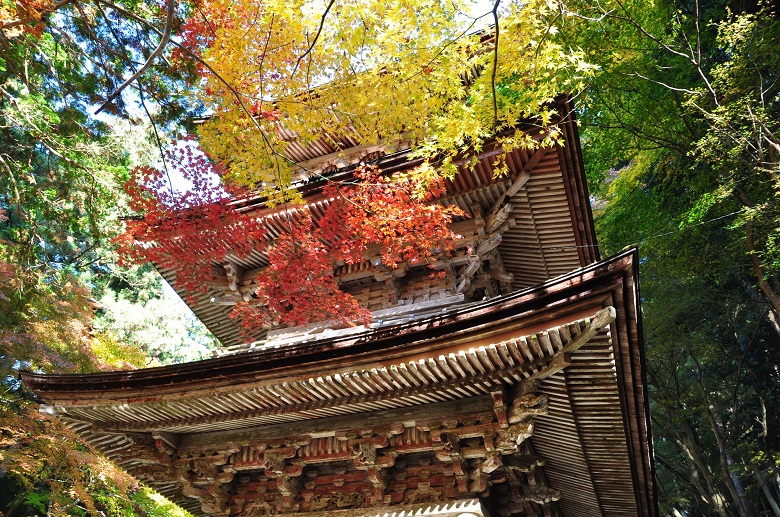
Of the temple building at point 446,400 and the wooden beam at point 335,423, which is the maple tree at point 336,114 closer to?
the temple building at point 446,400

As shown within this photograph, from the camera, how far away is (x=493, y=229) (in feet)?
26.3

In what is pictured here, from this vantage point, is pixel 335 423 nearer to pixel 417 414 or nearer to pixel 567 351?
pixel 417 414

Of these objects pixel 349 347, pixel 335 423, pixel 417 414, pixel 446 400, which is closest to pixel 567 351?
pixel 446 400

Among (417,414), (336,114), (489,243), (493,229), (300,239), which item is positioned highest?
(336,114)

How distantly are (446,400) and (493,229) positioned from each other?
120 inches

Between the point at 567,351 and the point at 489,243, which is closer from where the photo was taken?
the point at 567,351

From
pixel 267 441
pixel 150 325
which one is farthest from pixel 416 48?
pixel 150 325

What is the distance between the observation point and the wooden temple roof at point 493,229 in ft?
24.0

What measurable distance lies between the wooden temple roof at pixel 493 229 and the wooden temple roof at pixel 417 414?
7.07ft

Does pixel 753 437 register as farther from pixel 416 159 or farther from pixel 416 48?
pixel 416 48

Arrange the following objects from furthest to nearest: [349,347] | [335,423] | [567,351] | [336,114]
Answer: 1. [336,114]
2. [335,423]
3. [349,347]
4. [567,351]

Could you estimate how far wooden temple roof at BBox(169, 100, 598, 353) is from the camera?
7301 millimetres

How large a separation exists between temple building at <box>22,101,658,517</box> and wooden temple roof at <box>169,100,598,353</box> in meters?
0.03

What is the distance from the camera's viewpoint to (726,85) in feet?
32.7
